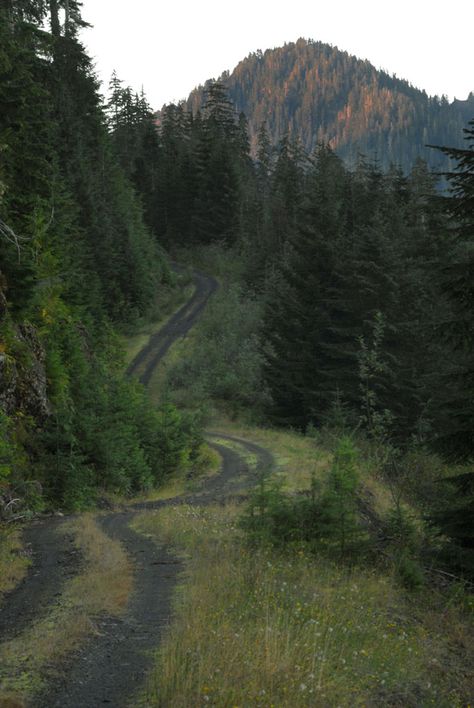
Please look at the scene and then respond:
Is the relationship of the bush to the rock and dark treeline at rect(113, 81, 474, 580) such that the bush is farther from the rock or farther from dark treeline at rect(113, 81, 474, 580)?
the rock

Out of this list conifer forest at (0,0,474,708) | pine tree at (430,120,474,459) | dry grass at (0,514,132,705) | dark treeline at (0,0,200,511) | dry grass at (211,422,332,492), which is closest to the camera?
dry grass at (0,514,132,705)

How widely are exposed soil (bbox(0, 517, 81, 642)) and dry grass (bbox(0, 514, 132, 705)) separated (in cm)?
18

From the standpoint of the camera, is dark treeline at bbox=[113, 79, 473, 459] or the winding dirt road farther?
dark treeline at bbox=[113, 79, 473, 459]

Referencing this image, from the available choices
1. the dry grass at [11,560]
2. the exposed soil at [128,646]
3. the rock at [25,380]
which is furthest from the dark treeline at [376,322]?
the rock at [25,380]

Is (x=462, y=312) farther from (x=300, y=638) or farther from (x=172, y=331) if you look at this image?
(x=172, y=331)

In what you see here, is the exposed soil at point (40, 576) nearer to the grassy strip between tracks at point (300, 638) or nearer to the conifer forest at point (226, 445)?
the conifer forest at point (226, 445)

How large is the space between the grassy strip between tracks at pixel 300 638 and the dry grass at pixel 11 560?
9.15 ft

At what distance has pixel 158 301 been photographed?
191ft

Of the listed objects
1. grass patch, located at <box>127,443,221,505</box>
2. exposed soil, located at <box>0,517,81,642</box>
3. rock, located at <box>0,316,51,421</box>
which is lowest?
grass patch, located at <box>127,443,221,505</box>

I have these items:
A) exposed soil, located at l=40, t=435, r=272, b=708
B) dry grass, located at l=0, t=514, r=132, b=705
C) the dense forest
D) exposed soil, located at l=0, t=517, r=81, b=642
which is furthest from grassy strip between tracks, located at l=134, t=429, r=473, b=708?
the dense forest

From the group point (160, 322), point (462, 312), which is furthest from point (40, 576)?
point (160, 322)

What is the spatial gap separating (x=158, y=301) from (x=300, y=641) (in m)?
53.4

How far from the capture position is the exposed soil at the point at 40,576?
7.34 meters

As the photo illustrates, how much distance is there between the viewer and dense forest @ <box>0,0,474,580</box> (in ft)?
50.0
